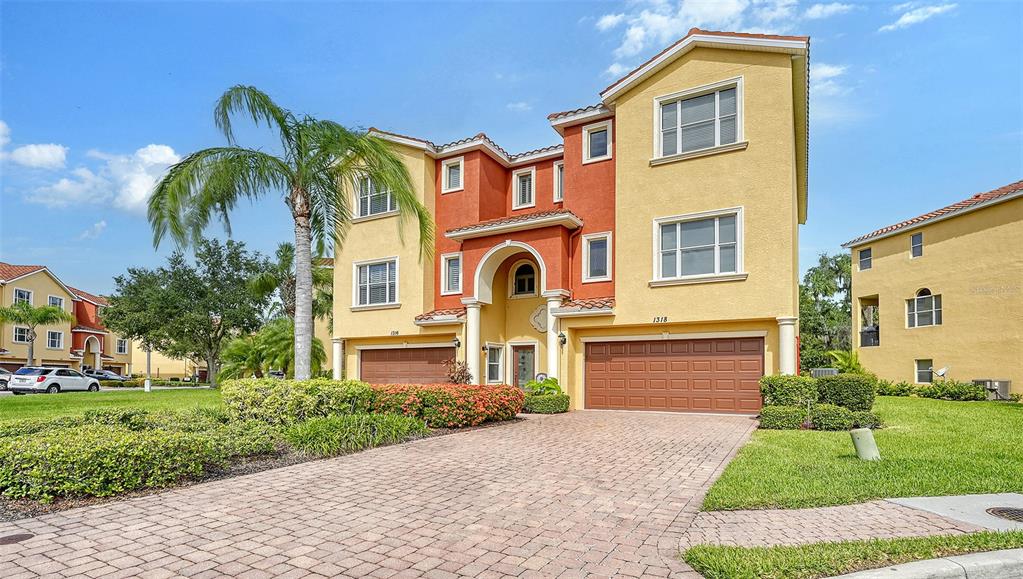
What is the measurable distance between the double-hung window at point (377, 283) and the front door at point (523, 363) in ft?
16.3

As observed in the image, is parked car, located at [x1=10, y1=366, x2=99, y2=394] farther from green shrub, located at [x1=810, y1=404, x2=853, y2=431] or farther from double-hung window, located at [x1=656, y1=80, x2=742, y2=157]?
green shrub, located at [x1=810, y1=404, x2=853, y2=431]

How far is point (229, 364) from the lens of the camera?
32.7m

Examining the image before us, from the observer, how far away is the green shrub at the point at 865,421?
12.8 m

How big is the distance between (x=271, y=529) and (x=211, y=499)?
160cm

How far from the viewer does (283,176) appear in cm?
1370

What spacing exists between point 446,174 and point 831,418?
1520 centimetres

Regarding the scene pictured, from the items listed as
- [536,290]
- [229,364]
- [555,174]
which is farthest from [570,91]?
[229,364]

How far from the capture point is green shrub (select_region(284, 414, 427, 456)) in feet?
31.7

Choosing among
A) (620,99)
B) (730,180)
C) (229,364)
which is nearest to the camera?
(730,180)

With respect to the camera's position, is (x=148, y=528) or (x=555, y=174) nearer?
(x=148, y=528)

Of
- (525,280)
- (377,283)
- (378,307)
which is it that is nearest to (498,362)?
(525,280)

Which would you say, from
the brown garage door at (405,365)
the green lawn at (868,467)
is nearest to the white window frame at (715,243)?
the green lawn at (868,467)

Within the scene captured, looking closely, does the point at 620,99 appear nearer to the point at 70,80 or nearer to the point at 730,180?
the point at 730,180

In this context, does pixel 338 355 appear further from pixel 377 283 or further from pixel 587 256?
pixel 587 256
